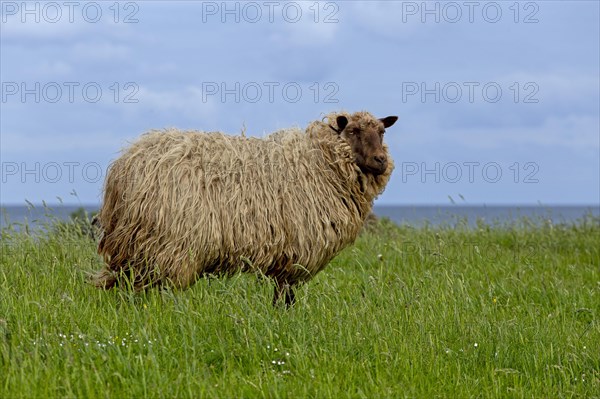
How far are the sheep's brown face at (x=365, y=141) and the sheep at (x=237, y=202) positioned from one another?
1 centimetres

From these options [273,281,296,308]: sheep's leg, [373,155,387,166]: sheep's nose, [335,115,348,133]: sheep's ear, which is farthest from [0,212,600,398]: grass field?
[335,115,348,133]: sheep's ear

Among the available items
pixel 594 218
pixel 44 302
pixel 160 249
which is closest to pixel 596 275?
pixel 594 218

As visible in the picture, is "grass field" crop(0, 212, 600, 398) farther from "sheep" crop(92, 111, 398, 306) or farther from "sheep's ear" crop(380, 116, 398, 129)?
"sheep's ear" crop(380, 116, 398, 129)

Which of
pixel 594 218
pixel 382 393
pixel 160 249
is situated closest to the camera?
pixel 382 393

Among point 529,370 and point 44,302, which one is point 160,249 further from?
point 529,370

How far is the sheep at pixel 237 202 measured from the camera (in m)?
7.04

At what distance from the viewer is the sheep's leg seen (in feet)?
24.6

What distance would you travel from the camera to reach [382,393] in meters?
5.03

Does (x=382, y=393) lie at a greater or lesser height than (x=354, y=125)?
lesser

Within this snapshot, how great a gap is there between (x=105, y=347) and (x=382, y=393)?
1928mm

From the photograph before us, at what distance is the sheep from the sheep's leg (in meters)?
0.02

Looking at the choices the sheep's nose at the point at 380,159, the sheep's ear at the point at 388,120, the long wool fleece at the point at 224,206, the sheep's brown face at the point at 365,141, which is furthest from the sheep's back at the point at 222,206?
the sheep's ear at the point at 388,120

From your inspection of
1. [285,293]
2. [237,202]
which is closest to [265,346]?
[285,293]

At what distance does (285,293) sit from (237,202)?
1027 mm
